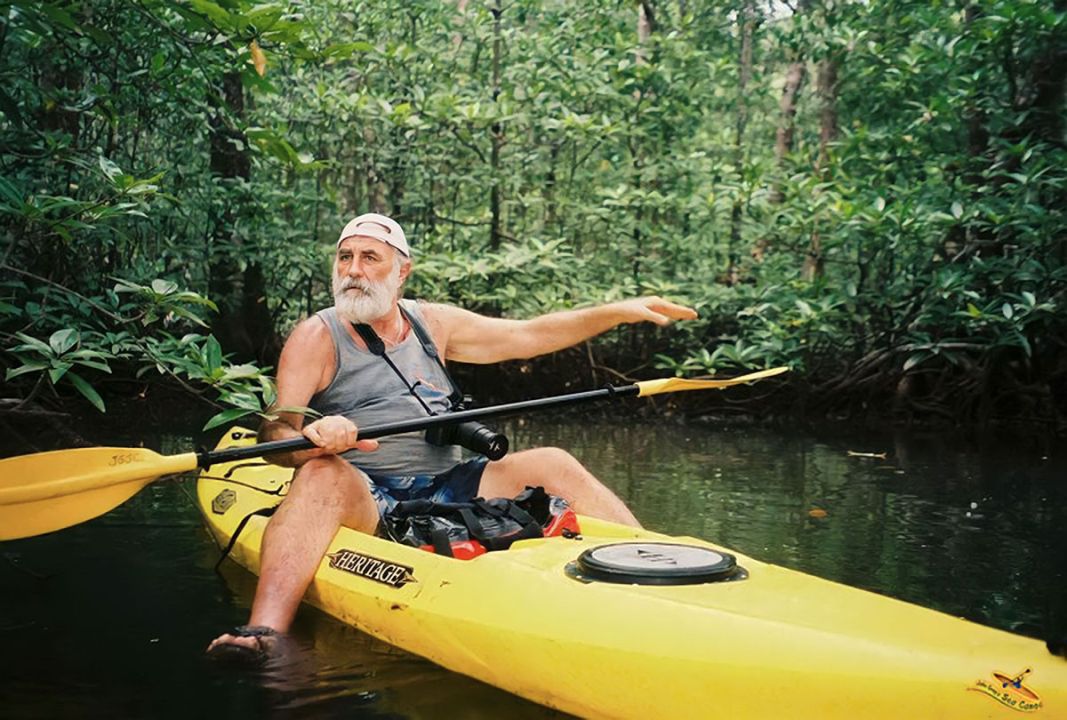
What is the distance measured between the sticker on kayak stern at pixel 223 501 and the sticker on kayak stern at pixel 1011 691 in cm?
257

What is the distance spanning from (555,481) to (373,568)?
2.21 feet

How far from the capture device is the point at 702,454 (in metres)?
6.37

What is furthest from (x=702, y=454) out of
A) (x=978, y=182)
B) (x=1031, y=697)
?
(x=1031, y=697)

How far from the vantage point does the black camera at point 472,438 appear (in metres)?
2.97

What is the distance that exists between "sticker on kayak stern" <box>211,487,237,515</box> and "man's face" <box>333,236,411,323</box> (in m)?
→ 0.94

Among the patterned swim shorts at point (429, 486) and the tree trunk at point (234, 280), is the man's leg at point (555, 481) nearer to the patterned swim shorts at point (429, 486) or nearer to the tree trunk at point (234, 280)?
the patterned swim shorts at point (429, 486)

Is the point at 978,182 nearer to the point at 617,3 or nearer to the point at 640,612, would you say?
the point at 617,3

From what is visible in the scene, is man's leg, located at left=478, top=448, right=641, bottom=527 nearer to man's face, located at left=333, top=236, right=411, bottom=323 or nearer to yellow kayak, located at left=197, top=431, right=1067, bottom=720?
yellow kayak, located at left=197, top=431, right=1067, bottom=720

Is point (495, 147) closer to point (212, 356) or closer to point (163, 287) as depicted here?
point (163, 287)

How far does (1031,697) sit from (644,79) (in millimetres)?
7139

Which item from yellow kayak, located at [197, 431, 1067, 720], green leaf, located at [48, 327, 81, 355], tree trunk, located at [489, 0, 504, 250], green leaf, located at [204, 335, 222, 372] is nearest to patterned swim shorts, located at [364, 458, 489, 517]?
yellow kayak, located at [197, 431, 1067, 720]

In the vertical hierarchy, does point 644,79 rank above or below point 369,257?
above

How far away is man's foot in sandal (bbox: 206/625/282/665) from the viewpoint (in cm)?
251

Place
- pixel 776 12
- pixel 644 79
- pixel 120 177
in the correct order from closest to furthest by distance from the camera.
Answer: pixel 120 177, pixel 644 79, pixel 776 12
